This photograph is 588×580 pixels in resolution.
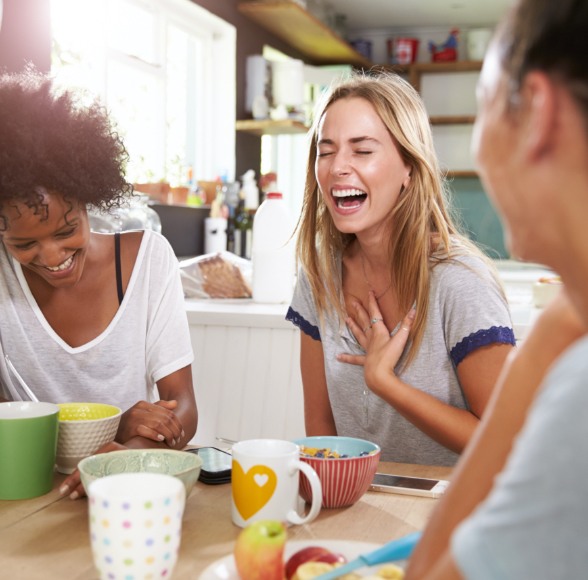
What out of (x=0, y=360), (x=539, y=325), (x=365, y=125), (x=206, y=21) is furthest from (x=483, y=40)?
(x=539, y=325)

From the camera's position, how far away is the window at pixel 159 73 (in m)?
3.04

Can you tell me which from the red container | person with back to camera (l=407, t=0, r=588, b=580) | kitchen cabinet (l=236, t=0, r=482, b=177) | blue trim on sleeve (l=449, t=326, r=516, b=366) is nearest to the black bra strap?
blue trim on sleeve (l=449, t=326, r=516, b=366)

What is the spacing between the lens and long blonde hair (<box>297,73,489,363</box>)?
4.49ft

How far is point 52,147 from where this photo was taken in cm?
128

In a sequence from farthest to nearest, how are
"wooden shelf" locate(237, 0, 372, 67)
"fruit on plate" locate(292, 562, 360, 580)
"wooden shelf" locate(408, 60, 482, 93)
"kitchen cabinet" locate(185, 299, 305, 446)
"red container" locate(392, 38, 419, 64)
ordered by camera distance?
1. "red container" locate(392, 38, 419, 64)
2. "wooden shelf" locate(408, 60, 482, 93)
3. "wooden shelf" locate(237, 0, 372, 67)
4. "kitchen cabinet" locate(185, 299, 305, 446)
5. "fruit on plate" locate(292, 562, 360, 580)

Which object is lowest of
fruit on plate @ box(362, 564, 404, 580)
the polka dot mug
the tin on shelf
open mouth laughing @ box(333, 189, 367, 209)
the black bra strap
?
fruit on plate @ box(362, 564, 404, 580)

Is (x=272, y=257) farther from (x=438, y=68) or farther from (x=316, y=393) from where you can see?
(x=438, y=68)

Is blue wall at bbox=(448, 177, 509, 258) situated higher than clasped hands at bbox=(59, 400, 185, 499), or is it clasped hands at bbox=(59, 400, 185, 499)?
blue wall at bbox=(448, 177, 509, 258)

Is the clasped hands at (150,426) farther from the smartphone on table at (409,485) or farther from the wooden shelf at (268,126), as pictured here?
the wooden shelf at (268,126)

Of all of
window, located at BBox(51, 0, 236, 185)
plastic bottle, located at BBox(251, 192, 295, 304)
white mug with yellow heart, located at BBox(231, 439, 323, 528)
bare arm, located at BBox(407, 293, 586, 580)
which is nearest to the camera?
bare arm, located at BBox(407, 293, 586, 580)

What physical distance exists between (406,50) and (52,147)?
480cm

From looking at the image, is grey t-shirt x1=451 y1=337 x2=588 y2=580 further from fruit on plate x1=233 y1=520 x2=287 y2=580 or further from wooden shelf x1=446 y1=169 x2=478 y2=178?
wooden shelf x1=446 y1=169 x2=478 y2=178

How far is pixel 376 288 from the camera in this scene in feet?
4.87

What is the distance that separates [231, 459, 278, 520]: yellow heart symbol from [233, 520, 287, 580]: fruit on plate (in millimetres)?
151
